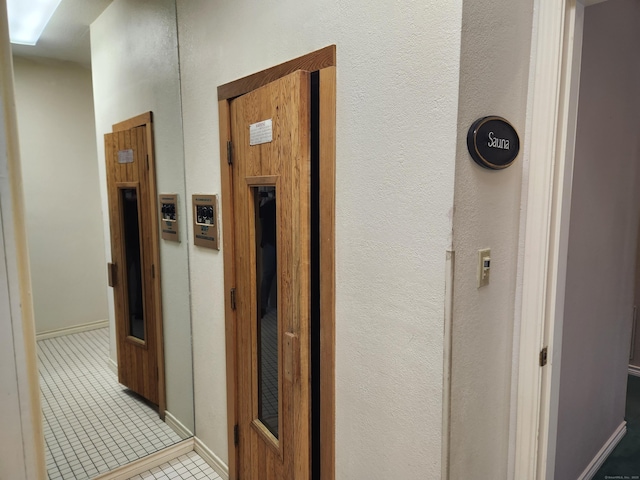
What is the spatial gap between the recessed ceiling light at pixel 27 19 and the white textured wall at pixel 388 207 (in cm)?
86

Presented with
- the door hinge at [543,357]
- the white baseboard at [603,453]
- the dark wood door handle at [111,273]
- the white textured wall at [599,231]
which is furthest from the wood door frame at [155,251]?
the white baseboard at [603,453]

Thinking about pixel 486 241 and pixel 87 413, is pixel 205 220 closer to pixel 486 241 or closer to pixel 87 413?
pixel 87 413

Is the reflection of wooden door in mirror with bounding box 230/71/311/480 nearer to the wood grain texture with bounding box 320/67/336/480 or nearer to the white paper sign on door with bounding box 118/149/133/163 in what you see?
the wood grain texture with bounding box 320/67/336/480

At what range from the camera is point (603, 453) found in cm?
218

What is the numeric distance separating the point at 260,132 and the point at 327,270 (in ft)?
1.89

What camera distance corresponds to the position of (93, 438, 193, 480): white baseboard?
1.92 meters

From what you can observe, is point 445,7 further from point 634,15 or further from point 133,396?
point 133,396

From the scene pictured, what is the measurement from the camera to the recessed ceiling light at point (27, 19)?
1521 mm

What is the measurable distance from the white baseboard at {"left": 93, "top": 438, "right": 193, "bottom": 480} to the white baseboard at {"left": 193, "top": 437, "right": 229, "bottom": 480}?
0.05 metres

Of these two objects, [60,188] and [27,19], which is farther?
[60,188]

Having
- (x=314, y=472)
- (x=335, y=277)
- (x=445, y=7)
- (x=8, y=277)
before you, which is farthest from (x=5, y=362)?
(x=445, y=7)

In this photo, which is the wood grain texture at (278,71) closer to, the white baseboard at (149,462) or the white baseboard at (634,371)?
the white baseboard at (149,462)

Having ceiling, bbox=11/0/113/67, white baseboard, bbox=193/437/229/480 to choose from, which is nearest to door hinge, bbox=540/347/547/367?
white baseboard, bbox=193/437/229/480

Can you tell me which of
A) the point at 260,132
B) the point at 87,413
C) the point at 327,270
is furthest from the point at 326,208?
the point at 87,413
